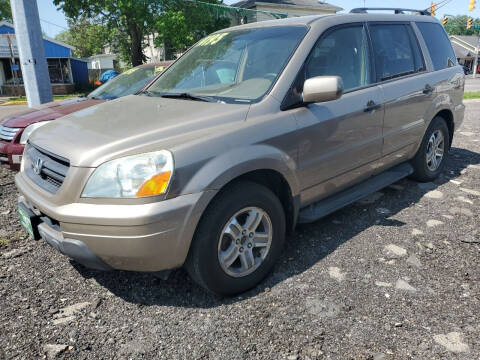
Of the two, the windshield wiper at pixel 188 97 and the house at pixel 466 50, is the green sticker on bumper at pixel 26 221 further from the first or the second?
the house at pixel 466 50

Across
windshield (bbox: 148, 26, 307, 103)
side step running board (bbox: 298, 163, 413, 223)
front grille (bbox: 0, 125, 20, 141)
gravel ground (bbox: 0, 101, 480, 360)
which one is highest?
windshield (bbox: 148, 26, 307, 103)

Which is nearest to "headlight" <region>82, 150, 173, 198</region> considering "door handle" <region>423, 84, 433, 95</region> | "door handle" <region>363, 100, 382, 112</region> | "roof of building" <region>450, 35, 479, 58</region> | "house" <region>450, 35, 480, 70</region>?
"door handle" <region>363, 100, 382, 112</region>

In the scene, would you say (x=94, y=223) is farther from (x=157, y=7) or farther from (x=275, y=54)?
(x=157, y=7)

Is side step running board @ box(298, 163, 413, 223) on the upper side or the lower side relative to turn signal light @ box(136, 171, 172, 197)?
lower

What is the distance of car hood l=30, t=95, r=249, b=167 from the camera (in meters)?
2.31

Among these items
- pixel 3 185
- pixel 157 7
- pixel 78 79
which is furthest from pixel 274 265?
pixel 78 79

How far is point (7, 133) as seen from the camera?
17.1 feet

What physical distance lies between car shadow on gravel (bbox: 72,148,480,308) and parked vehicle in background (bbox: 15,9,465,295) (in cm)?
20

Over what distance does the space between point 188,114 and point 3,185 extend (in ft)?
12.4

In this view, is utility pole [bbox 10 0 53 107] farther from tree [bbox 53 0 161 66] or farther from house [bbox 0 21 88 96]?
house [bbox 0 21 88 96]

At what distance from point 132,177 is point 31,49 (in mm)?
6098

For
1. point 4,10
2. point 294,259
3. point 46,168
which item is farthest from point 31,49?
point 4,10

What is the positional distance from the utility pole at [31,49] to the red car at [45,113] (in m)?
1.40

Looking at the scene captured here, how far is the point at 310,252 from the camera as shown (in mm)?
3221
